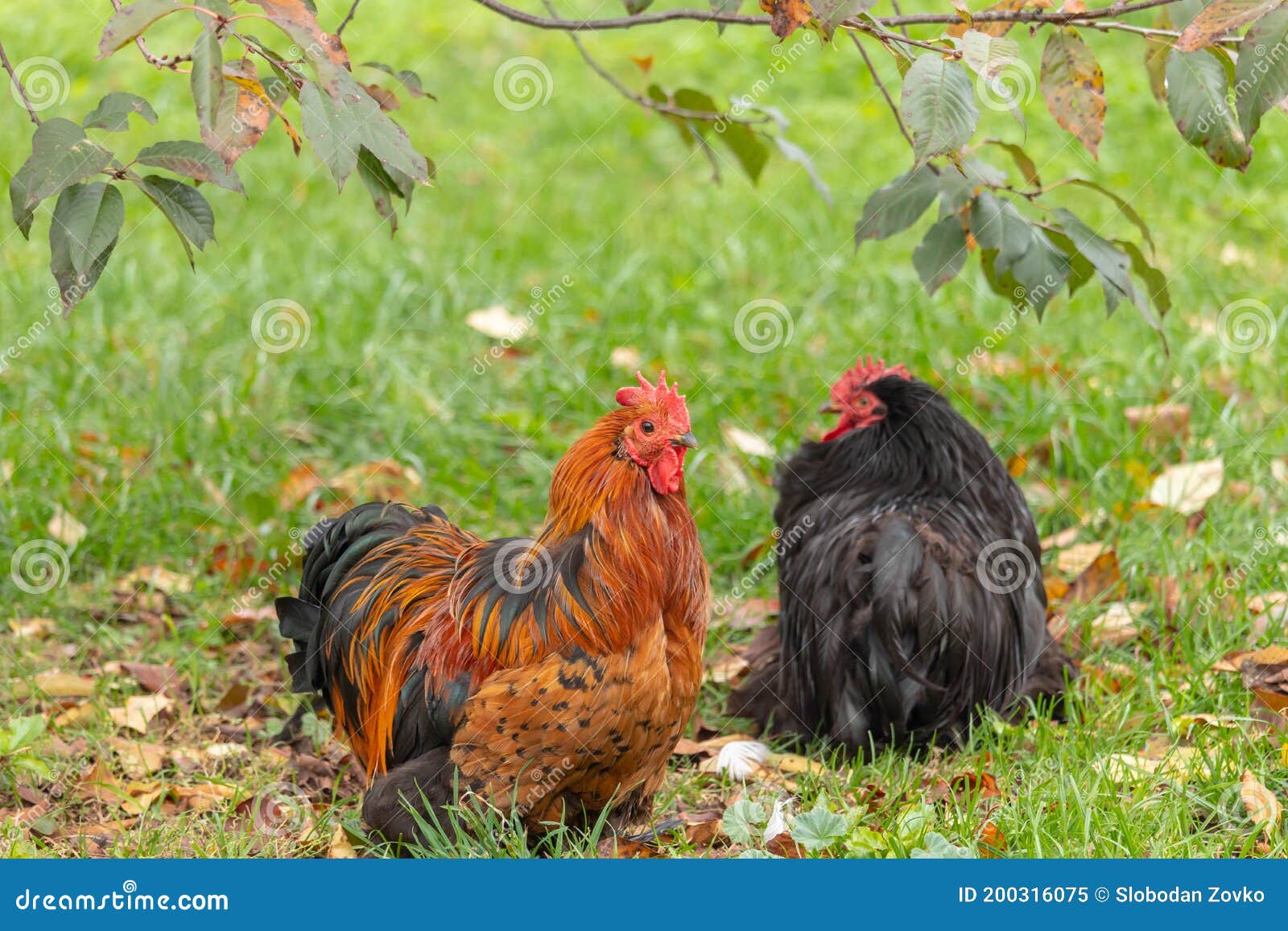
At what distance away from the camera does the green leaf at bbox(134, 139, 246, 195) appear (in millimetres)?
2289

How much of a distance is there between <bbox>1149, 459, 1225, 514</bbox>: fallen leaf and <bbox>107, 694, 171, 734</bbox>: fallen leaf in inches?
133

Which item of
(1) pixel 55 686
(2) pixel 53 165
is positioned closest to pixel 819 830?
(2) pixel 53 165

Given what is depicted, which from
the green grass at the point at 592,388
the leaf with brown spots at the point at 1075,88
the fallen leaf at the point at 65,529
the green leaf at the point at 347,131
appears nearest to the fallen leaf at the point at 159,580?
the green grass at the point at 592,388

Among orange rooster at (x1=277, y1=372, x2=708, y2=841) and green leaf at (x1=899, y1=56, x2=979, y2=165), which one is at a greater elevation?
green leaf at (x1=899, y1=56, x2=979, y2=165)

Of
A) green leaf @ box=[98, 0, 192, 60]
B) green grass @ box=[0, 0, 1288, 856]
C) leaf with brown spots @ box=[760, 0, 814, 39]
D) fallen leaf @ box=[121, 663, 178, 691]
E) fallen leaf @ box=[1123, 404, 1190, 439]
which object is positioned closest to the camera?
green leaf @ box=[98, 0, 192, 60]

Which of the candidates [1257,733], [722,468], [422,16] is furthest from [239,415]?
[422,16]

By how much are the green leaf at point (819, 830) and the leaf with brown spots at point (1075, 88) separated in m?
1.47

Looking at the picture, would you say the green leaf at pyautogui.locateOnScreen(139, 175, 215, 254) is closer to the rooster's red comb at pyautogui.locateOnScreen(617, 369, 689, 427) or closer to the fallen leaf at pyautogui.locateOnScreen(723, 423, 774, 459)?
the rooster's red comb at pyautogui.locateOnScreen(617, 369, 689, 427)

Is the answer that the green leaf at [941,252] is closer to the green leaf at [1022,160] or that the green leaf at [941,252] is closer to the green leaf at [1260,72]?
the green leaf at [1022,160]

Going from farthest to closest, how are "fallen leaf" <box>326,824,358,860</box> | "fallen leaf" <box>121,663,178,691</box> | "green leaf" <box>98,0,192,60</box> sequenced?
1. "fallen leaf" <box>121,663,178,691</box>
2. "fallen leaf" <box>326,824,358,860</box>
3. "green leaf" <box>98,0,192,60</box>

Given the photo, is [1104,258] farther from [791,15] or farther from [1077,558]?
[1077,558]

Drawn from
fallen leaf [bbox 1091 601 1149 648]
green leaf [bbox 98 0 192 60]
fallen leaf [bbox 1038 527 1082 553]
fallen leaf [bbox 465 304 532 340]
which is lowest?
fallen leaf [bbox 1091 601 1149 648]

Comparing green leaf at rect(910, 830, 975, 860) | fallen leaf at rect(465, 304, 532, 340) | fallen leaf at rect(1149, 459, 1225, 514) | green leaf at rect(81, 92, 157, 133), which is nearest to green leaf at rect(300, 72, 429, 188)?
green leaf at rect(81, 92, 157, 133)

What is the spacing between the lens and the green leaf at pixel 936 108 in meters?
2.15
